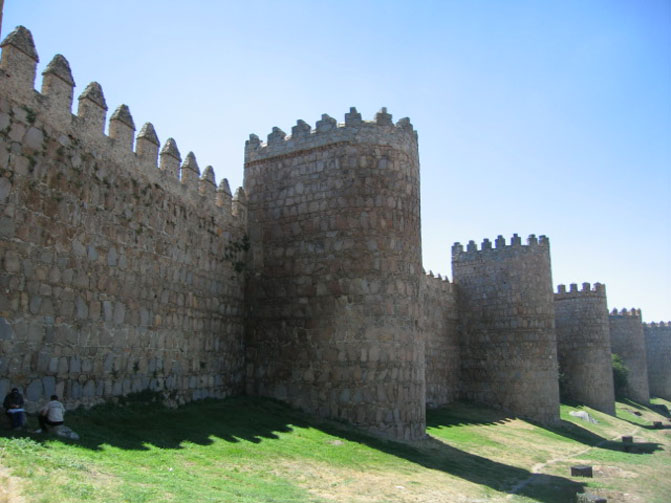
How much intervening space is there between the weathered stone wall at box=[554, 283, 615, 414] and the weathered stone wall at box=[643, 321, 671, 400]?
1884 cm

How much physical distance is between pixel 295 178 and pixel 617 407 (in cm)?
3066

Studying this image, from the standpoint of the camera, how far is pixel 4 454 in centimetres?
701

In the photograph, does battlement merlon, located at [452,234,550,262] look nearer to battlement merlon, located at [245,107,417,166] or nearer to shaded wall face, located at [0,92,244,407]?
battlement merlon, located at [245,107,417,166]

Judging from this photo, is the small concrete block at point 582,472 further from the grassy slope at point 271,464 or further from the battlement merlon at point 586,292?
the battlement merlon at point 586,292

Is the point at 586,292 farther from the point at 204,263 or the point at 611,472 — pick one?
the point at 204,263

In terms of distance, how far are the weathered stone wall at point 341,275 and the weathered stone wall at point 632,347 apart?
112 ft

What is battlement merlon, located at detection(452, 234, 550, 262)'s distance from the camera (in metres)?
27.7

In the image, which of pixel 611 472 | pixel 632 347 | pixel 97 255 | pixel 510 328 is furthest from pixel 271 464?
pixel 632 347

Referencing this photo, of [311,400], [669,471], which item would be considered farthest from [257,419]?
[669,471]

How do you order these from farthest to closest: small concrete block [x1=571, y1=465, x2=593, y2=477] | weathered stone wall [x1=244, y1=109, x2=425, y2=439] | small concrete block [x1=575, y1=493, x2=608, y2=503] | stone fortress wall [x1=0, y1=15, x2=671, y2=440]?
1. small concrete block [x1=571, y1=465, x2=593, y2=477]
2. weathered stone wall [x1=244, y1=109, x2=425, y2=439]
3. small concrete block [x1=575, y1=493, x2=608, y2=503]
4. stone fortress wall [x1=0, y1=15, x2=671, y2=440]

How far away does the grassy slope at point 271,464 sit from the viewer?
7121 millimetres

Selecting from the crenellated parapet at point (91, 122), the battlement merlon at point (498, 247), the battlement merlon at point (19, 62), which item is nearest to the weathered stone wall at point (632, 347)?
the battlement merlon at point (498, 247)

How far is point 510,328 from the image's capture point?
26828 millimetres

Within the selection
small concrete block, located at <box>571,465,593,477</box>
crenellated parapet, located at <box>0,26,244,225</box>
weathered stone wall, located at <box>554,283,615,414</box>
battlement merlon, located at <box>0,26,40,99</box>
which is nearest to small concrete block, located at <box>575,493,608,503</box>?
small concrete block, located at <box>571,465,593,477</box>
